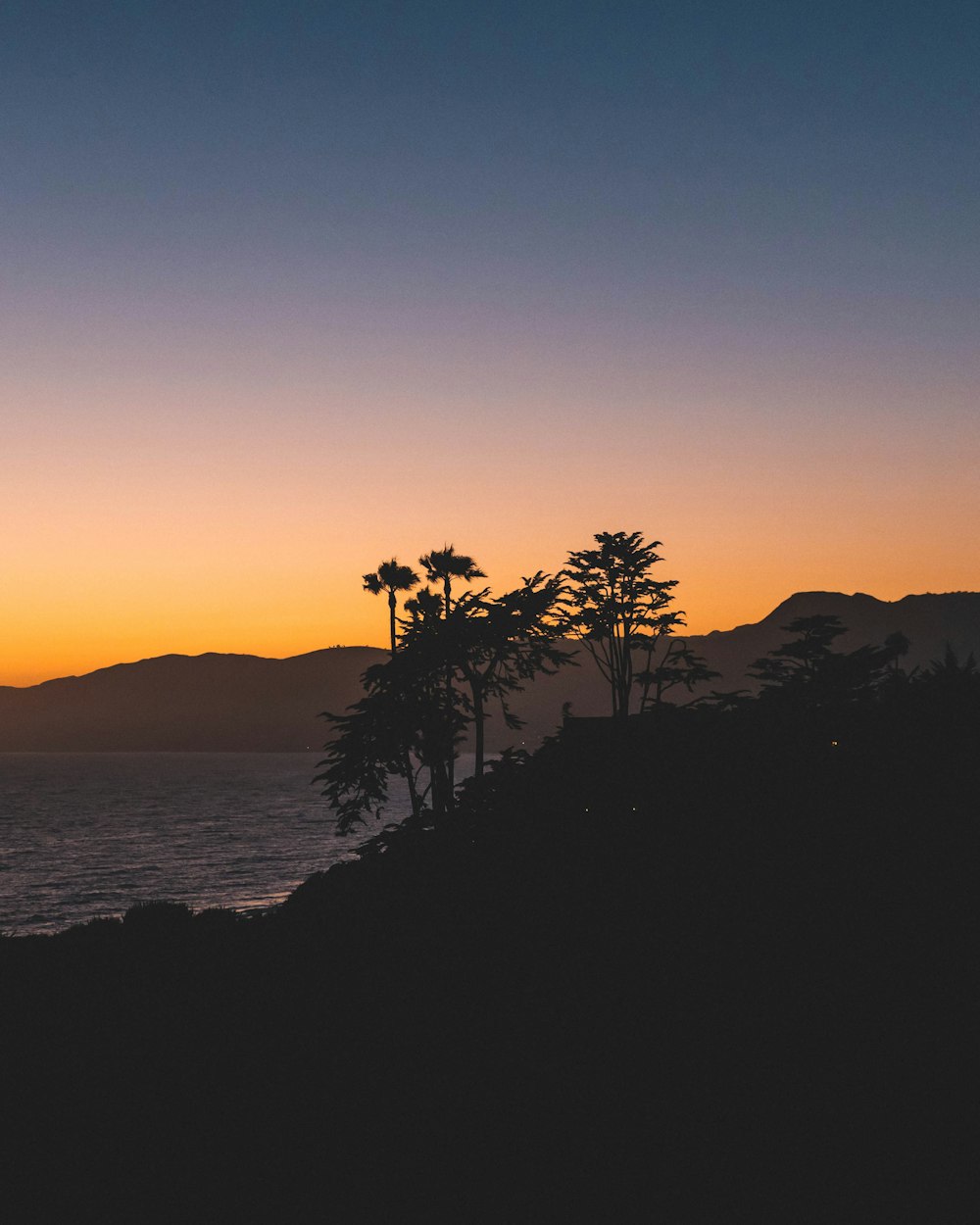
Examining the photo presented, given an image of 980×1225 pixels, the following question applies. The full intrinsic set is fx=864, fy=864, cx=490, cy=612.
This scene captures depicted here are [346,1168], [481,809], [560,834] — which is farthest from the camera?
[481,809]

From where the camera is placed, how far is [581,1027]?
1392cm

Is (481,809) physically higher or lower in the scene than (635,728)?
lower

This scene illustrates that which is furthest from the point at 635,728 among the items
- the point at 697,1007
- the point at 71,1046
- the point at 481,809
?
the point at 71,1046

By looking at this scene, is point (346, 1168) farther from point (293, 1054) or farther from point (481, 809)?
point (481, 809)

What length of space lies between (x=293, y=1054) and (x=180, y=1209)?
13.7 ft

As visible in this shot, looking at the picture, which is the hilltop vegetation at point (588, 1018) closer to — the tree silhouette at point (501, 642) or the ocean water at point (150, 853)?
the tree silhouette at point (501, 642)

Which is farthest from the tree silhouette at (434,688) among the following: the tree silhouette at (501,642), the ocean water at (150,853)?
the ocean water at (150,853)

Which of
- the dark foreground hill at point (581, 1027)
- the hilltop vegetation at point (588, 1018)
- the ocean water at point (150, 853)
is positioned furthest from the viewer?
the ocean water at point (150, 853)

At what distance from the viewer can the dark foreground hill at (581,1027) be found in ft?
33.6

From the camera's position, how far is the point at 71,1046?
15.5 metres

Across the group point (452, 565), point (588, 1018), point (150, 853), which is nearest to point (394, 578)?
point (452, 565)

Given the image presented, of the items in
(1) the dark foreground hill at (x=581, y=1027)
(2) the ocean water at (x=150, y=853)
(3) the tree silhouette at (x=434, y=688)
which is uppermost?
(3) the tree silhouette at (x=434, y=688)

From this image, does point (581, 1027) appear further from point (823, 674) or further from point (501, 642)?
point (823, 674)

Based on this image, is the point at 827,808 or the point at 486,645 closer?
the point at 827,808
